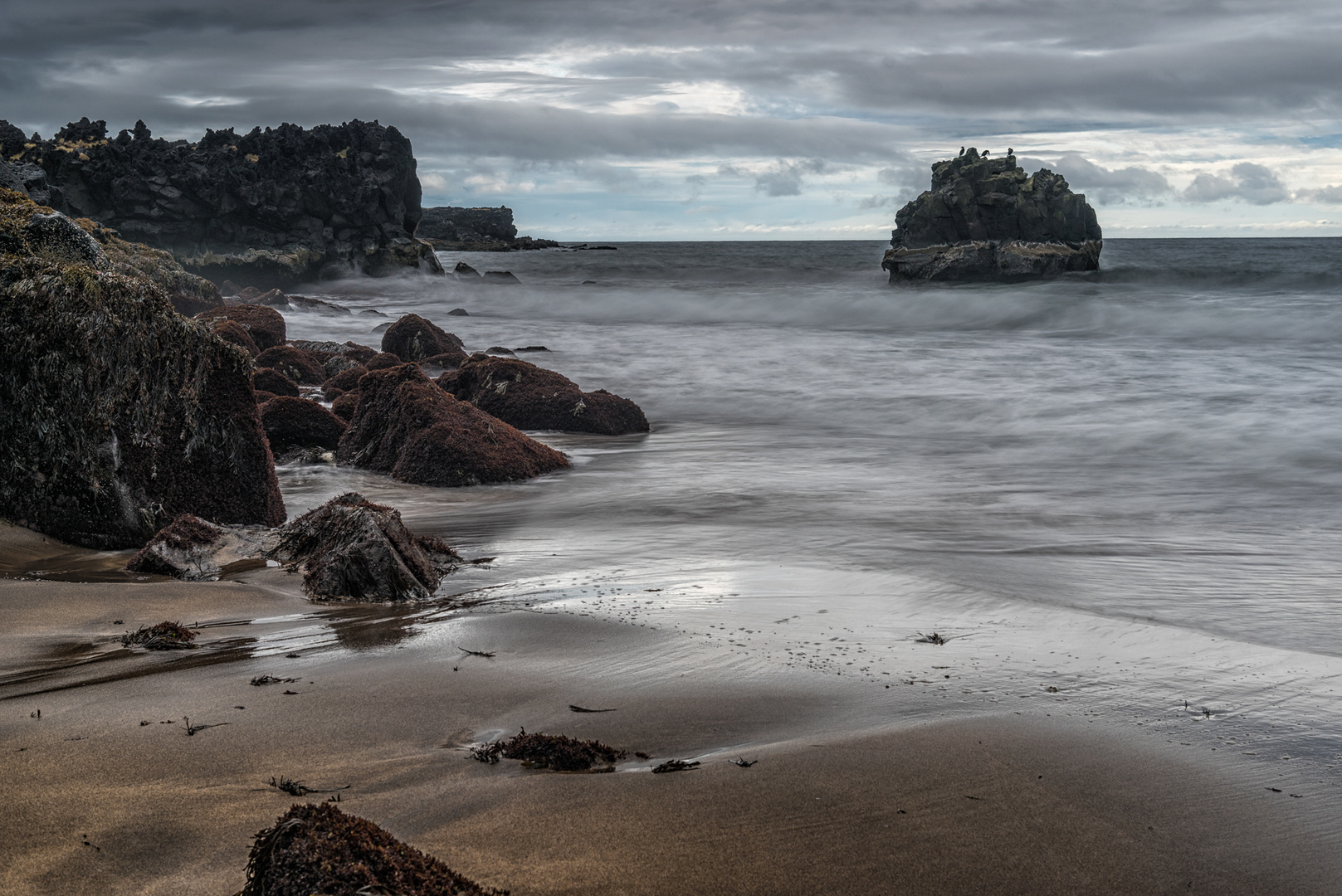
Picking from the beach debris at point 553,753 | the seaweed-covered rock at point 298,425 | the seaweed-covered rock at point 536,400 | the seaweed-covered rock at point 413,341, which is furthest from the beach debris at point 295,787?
the seaweed-covered rock at point 413,341

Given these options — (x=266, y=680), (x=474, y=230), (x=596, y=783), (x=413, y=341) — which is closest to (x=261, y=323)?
(x=413, y=341)

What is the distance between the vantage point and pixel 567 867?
2.14m

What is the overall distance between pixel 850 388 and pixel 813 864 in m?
13.8

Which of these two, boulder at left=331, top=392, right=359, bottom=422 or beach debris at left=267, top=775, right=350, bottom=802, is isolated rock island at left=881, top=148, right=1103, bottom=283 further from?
beach debris at left=267, top=775, right=350, bottom=802

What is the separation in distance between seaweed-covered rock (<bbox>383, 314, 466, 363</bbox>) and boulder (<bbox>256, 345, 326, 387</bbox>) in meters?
2.65

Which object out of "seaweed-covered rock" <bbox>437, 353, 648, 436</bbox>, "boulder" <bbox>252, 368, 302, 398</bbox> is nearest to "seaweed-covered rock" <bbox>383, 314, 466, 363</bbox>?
"seaweed-covered rock" <bbox>437, 353, 648, 436</bbox>

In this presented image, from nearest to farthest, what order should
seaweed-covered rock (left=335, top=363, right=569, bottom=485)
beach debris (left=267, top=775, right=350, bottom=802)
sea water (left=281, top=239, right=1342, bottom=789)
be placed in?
beach debris (left=267, top=775, right=350, bottom=802), sea water (left=281, top=239, right=1342, bottom=789), seaweed-covered rock (left=335, top=363, right=569, bottom=485)

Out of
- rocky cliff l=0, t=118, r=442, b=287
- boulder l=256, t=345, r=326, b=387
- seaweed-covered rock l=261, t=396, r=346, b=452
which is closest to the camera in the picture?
seaweed-covered rock l=261, t=396, r=346, b=452

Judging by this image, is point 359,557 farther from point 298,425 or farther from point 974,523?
point 298,425

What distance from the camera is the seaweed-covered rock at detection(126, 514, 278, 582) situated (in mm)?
4602

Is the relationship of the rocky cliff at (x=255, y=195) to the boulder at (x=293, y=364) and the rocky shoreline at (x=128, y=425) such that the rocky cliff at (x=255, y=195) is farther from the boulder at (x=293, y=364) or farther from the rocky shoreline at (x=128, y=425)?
the rocky shoreline at (x=128, y=425)

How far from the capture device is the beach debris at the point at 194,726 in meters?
2.73

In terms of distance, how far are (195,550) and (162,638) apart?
4.20ft

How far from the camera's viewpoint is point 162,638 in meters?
3.59
